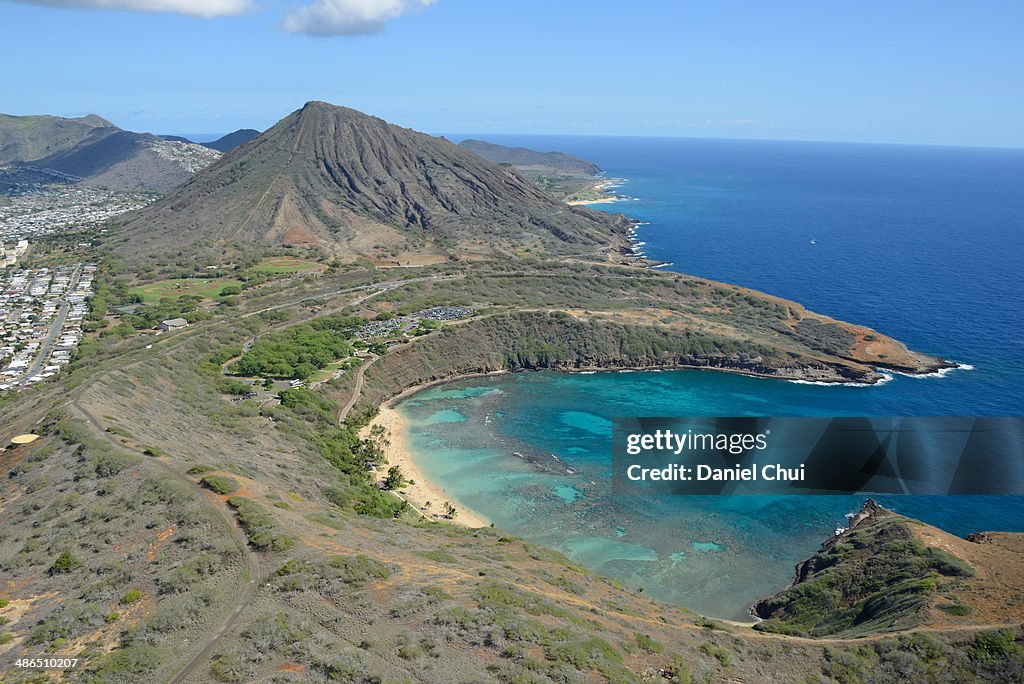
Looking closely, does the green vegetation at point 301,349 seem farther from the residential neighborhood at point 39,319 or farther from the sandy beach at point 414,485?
the residential neighborhood at point 39,319

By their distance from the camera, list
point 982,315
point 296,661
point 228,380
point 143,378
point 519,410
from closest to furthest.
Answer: point 296,661 < point 143,378 < point 228,380 < point 519,410 < point 982,315

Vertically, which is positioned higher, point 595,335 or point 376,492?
point 595,335

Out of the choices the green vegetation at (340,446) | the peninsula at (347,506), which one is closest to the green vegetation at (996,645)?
the peninsula at (347,506)

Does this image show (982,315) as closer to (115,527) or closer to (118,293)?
(115,527)

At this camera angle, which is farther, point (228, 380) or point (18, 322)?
point (18, 322)

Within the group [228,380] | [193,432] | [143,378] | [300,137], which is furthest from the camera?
[300,137]

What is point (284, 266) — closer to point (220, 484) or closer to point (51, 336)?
point (51, 336)

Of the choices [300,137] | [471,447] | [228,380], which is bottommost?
[471,447]

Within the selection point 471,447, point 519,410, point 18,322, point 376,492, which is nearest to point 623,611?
point 376,492

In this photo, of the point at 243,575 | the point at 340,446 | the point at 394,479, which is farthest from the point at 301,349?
the point at 243,575
